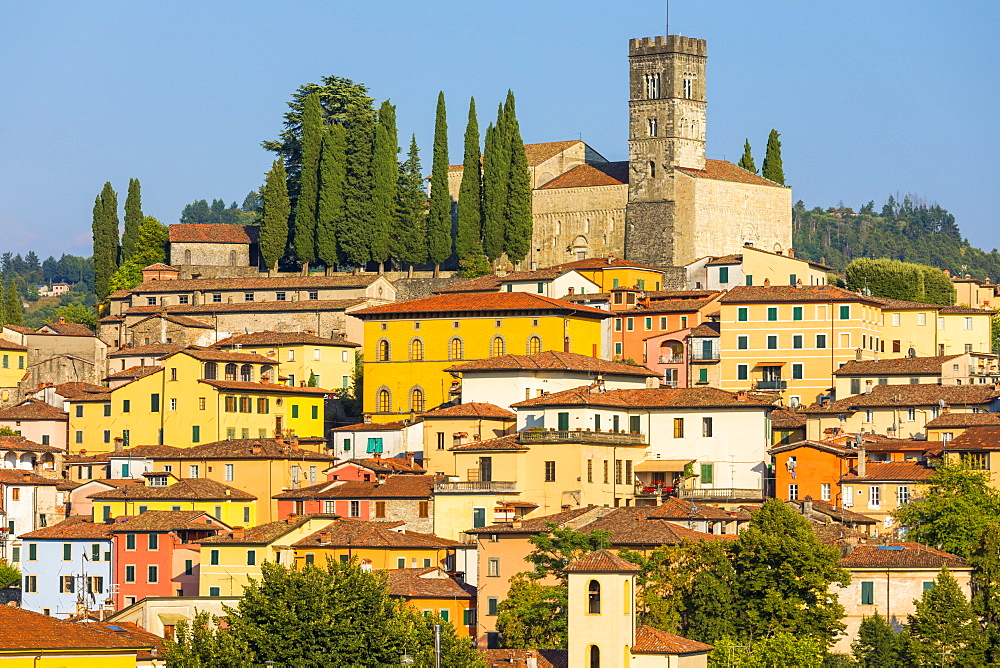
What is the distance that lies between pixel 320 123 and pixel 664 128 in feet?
53.0

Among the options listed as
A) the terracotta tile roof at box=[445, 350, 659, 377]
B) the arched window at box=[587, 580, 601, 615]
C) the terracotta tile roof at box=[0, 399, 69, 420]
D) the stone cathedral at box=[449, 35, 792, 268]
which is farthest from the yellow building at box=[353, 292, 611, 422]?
the arched window at box=[587, 580, 601, 615]

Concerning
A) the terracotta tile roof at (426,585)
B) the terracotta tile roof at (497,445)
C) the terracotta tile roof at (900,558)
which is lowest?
the terracotta tile roof at (426,585)

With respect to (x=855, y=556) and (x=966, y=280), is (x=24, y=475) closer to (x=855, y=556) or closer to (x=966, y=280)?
(x=855, y=556)

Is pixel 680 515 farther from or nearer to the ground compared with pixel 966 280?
nearer to the ground

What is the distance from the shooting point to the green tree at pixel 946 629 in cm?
5438

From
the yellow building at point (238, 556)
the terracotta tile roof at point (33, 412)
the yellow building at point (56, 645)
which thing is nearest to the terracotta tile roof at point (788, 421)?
the yellow building at point (238, 556)

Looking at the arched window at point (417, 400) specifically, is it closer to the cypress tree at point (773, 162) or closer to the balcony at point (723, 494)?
the balcony at point (723, 494)

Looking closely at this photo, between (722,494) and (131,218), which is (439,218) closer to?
(131,218)

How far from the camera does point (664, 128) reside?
104250mm

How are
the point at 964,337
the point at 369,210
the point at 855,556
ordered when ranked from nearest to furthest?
the point at 855,556 < the point at 964,337 < the point at 369,210

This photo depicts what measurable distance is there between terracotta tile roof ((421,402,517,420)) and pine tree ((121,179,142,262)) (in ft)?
115

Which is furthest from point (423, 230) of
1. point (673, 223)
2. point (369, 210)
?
point (673, 223)

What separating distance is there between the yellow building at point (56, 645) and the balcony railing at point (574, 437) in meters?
25.9

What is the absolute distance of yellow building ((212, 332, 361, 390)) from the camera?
292 feet
